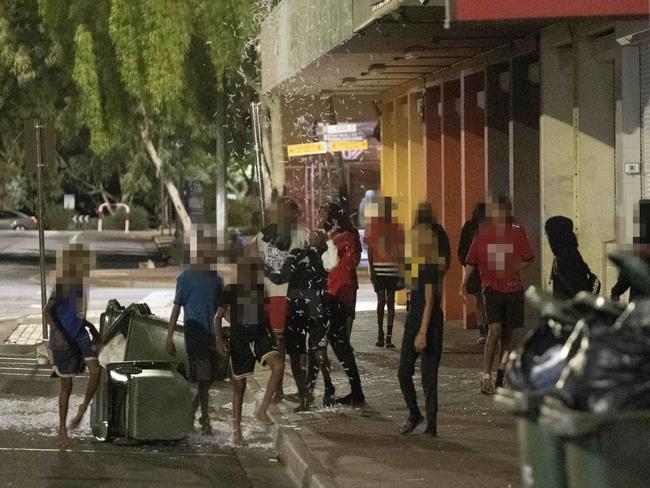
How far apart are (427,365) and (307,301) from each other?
5.90 ft

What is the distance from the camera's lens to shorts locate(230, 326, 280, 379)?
10523mm

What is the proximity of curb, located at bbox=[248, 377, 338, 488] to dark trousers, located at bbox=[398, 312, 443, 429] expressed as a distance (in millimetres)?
892

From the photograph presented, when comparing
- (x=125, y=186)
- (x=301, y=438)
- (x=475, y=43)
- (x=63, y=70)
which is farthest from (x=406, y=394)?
(x=125, y=186)

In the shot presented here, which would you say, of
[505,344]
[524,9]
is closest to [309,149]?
[505,344]

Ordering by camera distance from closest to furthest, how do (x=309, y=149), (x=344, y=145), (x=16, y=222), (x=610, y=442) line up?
1. (x=610, y=442)
2. (x=344, y=145)
3. (x=309, y=149)
4. (x=16, y=222)

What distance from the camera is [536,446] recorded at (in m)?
5.39

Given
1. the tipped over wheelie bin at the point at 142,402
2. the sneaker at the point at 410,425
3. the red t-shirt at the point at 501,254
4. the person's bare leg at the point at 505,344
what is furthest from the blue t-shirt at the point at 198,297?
the person's bare leg at the point at 505,344

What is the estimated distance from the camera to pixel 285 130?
1098 inches

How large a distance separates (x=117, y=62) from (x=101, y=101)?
3.63ft

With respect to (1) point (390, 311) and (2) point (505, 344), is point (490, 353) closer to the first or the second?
(2) point (505, 344)

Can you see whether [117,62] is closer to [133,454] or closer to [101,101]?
Answer: [101,101]

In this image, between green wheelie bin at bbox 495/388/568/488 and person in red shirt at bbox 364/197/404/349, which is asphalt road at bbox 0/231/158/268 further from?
green wheelie bin at bbox 495/388/568/488

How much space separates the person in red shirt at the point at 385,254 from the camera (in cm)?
1430

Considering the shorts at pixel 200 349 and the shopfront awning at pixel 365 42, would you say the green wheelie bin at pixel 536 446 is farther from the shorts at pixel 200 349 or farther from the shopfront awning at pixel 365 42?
the shopfront awning at pixel 365 42
